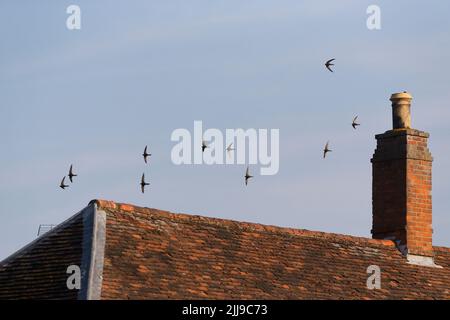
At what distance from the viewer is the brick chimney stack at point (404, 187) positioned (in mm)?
34688

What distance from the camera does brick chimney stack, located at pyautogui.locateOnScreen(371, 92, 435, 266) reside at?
3469 cm

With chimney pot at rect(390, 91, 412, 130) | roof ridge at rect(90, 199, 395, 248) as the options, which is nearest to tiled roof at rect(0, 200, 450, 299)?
roof ridge at rect(90, 199, 395, 248)

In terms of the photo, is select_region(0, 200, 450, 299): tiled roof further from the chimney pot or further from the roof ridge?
the chimney pot

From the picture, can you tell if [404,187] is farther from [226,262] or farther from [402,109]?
[226,262]

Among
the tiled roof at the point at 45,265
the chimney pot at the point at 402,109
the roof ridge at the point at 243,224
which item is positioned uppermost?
the chimney pot at the point at 402,109

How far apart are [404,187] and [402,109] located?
202 centimetres

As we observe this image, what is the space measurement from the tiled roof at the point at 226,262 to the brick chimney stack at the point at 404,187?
0.52 metres

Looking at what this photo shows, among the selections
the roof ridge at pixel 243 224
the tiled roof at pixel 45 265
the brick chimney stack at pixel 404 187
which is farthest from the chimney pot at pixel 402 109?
the tiled roof at pixel 45 265

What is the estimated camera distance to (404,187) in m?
34.9

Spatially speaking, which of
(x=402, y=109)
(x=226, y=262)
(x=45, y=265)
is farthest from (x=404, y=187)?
(x=45, y=265)

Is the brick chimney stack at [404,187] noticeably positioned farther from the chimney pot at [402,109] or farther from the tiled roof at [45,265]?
the tiled roof at [45,265]

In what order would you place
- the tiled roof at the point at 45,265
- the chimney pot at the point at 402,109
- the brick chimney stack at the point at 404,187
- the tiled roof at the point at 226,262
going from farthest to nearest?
the chimney pot at the point at 402,109 < the brick chimney stack at the point at 404,187 < the tiled roof at the point at 226,262 < the tiled roof at the point at 45,265

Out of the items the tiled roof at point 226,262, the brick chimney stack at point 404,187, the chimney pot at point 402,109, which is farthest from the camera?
the chimney pot at point 402,109
